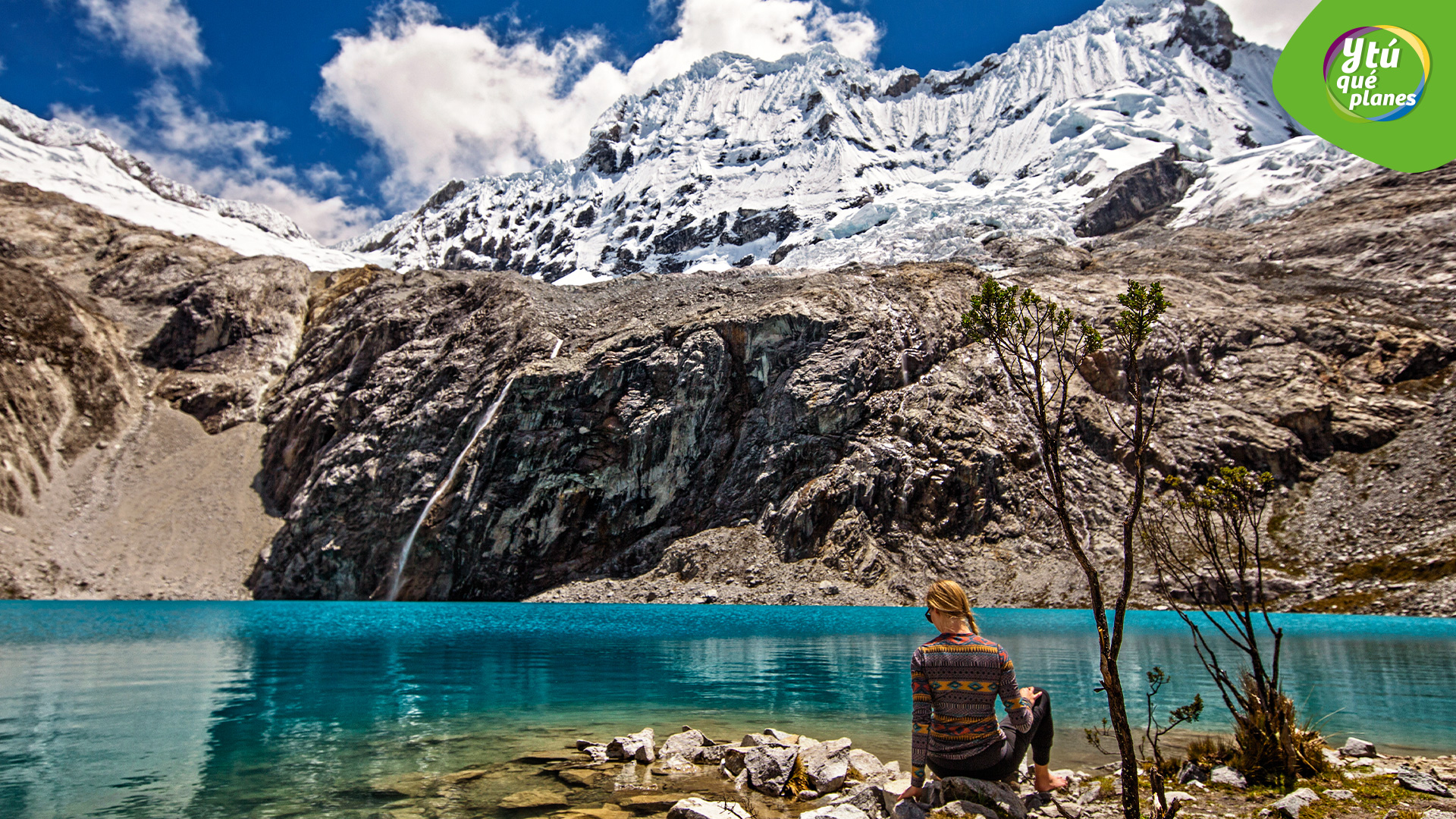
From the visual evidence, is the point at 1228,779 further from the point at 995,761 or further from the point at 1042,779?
the point at 995,761

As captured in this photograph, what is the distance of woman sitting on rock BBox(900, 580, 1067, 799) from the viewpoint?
280 inches

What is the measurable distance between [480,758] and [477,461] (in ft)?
234

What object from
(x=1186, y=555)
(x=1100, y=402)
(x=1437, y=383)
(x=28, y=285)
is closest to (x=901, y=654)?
(x=1186, y=555)

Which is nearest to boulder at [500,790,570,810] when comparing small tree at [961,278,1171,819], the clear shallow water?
the clear shallow water

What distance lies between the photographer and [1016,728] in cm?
757

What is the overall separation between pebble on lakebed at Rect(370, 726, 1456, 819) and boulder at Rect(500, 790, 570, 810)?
2cm

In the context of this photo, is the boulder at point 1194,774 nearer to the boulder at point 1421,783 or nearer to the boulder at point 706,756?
the boulder at point 1421,783

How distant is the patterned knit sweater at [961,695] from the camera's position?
7.11m

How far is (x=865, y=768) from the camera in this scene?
1298cm

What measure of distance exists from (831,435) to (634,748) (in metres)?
67.8

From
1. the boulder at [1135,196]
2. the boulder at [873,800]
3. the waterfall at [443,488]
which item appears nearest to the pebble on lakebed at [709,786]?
the boulder at [873,800]

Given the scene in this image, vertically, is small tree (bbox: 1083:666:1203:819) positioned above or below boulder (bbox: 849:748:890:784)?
above

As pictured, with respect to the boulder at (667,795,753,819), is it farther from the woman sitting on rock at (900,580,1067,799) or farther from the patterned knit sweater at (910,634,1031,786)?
the patterned knit sweater at (910,634,1031,786)

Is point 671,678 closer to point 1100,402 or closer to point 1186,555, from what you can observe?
point 1186,555
